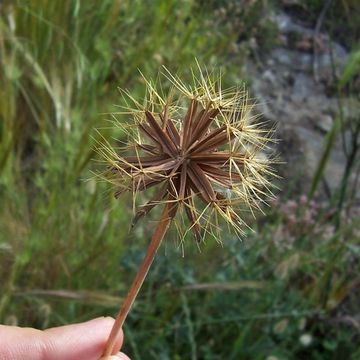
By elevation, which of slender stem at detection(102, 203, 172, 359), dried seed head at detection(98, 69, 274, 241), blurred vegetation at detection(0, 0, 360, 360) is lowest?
blurred vegetation at detection(0, 0, 360, 360)

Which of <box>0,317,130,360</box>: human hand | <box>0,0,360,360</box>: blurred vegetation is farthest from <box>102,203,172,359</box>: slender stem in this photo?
<box>0,0,360,360</box>: blurred vegetation

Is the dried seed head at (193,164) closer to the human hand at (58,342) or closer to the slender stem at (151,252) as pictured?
the slender stem at (151,252)

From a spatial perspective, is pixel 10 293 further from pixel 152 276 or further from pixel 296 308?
pixel 296 308

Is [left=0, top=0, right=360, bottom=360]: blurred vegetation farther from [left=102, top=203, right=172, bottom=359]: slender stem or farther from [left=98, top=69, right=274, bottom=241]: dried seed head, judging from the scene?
[left=102, top=203, right=172, bottom=359]: slender stem

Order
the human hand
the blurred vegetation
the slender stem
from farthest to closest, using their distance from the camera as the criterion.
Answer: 1. the blurred vegetation
2. the human hand
3. the slender stem

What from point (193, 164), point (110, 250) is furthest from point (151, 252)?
point (110, 250)
